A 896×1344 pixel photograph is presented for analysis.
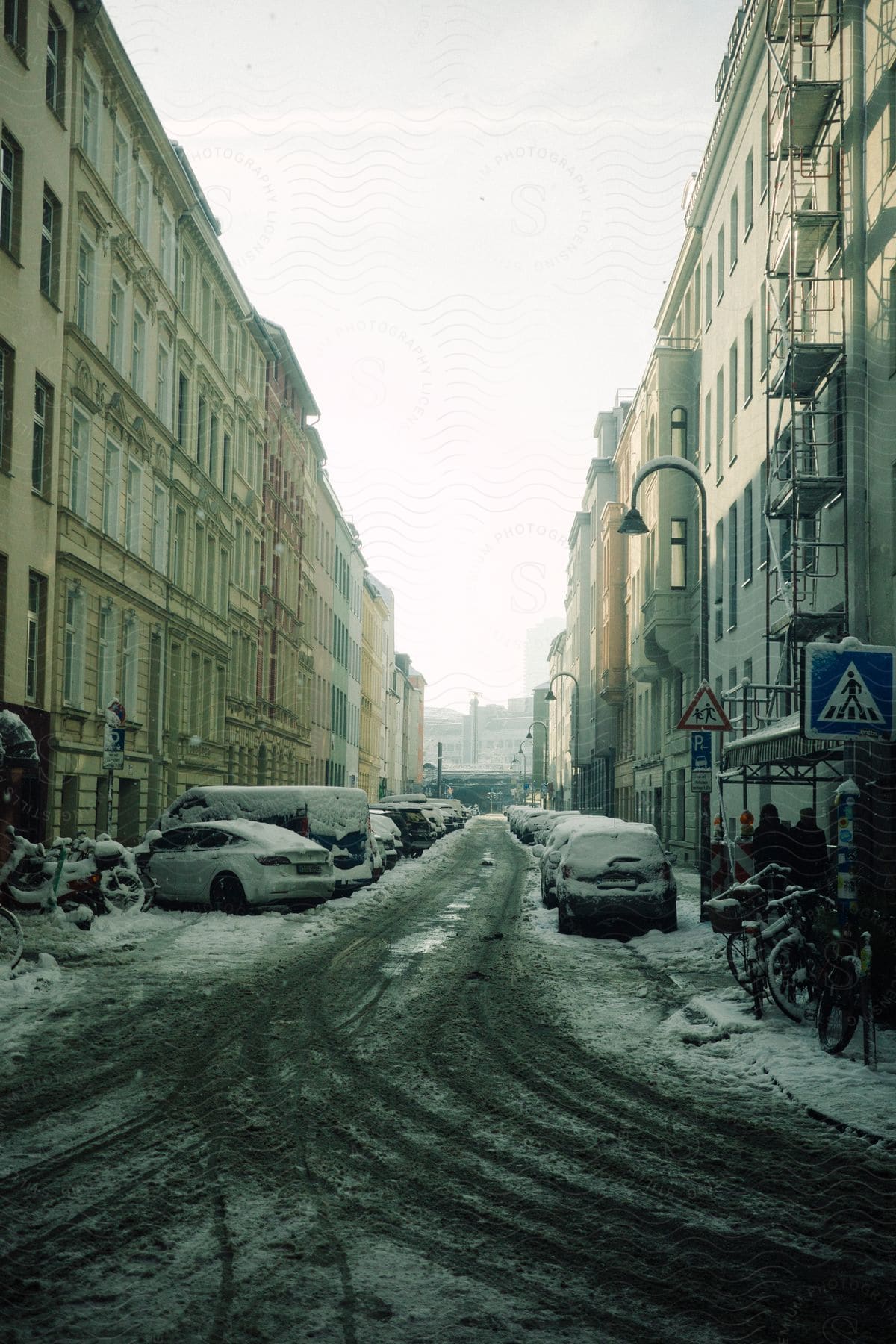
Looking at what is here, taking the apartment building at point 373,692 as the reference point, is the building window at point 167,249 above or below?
above

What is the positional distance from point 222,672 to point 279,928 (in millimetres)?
25122

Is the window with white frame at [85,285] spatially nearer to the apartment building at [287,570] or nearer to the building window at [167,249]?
the building window at [167,249]

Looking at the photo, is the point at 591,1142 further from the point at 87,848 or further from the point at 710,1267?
the point at 87,848

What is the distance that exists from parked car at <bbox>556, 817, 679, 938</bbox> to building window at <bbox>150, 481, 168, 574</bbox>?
1716 cm

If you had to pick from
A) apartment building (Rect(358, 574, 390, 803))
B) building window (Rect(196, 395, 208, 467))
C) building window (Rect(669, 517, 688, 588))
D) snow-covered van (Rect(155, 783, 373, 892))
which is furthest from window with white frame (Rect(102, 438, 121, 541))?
apartment building (Rect(358, 574, 390, 803))

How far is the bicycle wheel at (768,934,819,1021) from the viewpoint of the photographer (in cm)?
1055

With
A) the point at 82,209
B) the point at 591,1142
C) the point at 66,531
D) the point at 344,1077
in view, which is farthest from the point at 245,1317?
the point at 82,209

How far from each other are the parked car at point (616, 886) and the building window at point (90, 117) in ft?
55.2

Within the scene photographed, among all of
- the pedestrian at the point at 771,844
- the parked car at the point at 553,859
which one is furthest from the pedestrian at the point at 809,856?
the parked car at the point at 553,859

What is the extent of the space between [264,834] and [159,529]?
49.1 feet

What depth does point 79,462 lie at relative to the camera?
2652 centimetres

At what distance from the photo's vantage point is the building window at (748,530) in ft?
103

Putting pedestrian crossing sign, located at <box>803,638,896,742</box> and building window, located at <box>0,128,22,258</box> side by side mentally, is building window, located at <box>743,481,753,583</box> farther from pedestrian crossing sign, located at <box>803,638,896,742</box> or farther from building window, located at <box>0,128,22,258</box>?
pedestrian crossing sign, located at <box>803,638,896,742</box>

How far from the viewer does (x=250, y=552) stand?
162 feet
